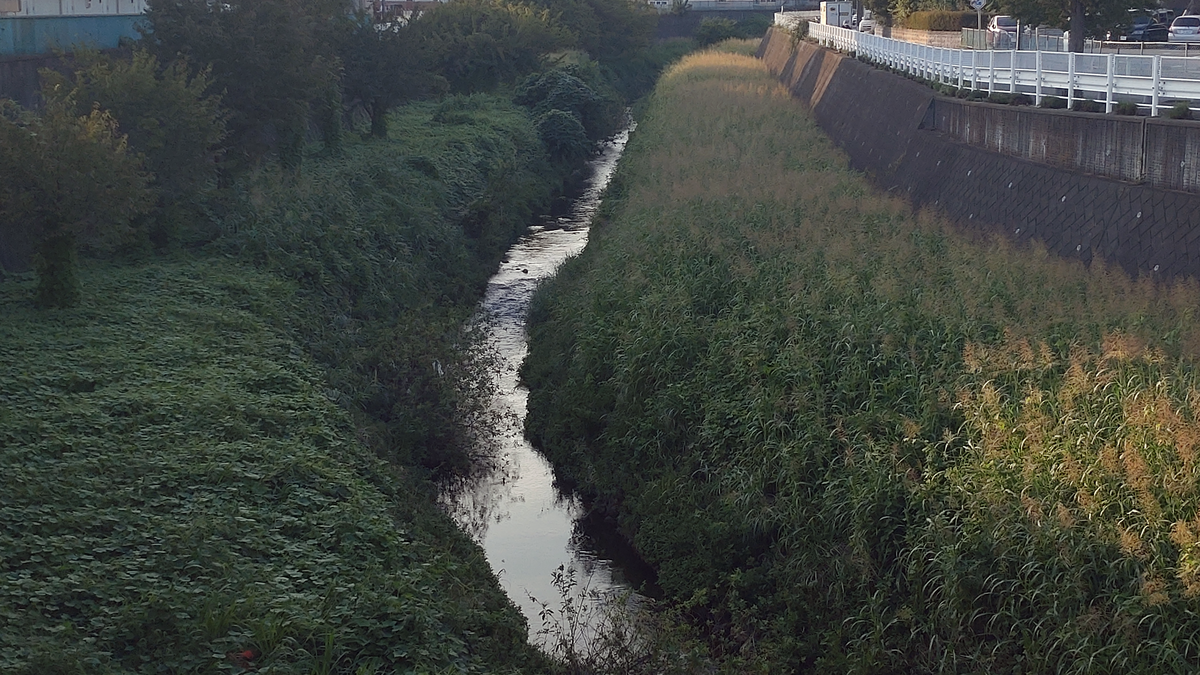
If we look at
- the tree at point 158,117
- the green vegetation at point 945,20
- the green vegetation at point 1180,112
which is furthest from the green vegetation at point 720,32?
the green vegetation at point 1180,112

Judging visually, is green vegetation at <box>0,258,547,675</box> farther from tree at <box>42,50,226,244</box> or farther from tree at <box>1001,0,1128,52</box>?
tree at <box>1001,0,1128,52</box>

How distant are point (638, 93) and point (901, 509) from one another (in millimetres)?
53160

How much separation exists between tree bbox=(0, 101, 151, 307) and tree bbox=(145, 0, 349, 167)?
7177mm

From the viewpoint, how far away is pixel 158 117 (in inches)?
710

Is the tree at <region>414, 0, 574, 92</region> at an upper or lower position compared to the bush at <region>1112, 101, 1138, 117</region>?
upper

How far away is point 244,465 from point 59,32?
623 inches

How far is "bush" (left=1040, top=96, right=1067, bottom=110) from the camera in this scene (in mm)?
17297

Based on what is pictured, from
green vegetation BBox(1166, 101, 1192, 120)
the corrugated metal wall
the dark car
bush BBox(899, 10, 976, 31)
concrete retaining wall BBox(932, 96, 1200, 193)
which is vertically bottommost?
concrete retaining wall BBox(932, 96, 1200, 193)

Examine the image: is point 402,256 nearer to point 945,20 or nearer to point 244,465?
point 244,465

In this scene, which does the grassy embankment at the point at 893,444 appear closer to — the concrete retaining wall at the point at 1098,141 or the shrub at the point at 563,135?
the concrete retaining wall at the point at 1098,141

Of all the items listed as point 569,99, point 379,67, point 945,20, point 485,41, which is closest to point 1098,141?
point 379,67

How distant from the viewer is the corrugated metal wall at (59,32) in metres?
21.2

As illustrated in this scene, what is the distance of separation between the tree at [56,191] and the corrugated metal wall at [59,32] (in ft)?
23.6

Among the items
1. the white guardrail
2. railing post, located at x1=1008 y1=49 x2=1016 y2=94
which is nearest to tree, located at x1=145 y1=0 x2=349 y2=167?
the white guardrail
